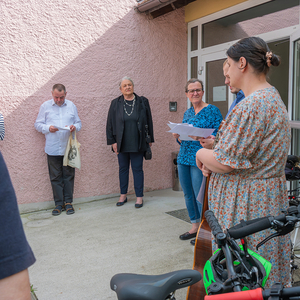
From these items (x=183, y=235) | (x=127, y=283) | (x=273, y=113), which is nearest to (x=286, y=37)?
(x=183, y=235)

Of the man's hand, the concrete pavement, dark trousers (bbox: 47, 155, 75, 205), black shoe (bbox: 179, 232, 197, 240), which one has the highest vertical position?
the man's hand

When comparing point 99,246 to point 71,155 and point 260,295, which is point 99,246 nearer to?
point 71,155

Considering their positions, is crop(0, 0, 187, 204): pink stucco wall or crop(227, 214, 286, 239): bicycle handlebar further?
crop(0, 0, 187, 204): pink stucco wall

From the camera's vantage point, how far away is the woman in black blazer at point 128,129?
5047 millimetres

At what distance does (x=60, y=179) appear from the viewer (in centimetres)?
509

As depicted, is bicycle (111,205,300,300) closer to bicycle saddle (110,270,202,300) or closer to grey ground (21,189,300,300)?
bicycle saddle (110,270,202,300)

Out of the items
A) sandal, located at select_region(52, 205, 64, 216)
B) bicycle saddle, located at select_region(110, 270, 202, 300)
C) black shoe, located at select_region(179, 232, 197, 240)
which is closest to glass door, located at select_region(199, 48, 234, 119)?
black shoe, located at select_region(179, 232, 197, 240)

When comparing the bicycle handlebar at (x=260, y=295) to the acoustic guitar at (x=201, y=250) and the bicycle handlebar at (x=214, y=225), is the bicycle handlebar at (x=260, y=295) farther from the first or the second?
the acoustic guitar at (x=201, y=250)

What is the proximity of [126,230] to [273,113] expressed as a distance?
305 cm

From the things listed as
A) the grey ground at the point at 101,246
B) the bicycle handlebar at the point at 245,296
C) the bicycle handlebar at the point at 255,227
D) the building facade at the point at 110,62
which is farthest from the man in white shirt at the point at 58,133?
the bicycle handlebar at the point at 245,296

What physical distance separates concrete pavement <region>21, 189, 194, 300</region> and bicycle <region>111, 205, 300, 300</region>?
1539 mm

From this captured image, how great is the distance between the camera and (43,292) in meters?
2.80

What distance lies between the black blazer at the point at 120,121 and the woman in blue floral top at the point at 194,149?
4.49 ft

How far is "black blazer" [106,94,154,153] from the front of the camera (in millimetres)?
5052
